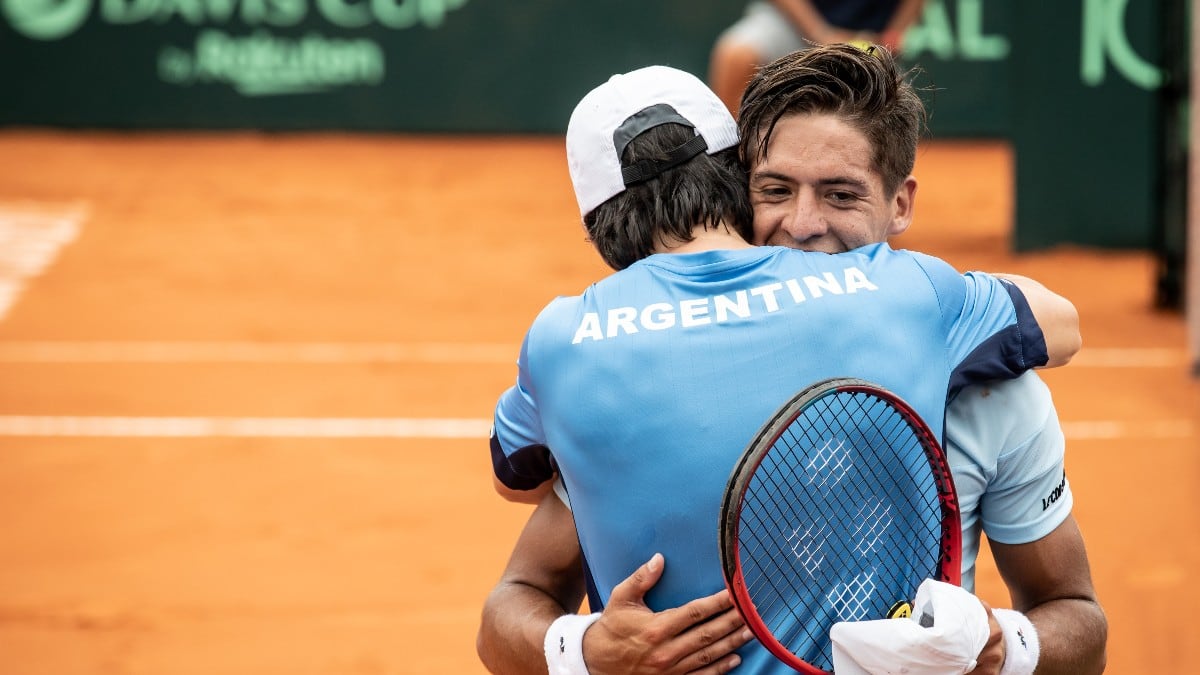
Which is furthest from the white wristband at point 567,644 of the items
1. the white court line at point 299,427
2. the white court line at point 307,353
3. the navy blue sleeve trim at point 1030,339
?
the white court line at point 307,353

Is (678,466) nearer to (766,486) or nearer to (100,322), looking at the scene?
(766,486)

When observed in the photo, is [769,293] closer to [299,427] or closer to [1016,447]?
[1016,447]

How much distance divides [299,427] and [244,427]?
10.4 inches

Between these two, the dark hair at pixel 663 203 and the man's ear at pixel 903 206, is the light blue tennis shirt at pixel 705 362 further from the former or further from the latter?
the man's ear at pixel 903 206

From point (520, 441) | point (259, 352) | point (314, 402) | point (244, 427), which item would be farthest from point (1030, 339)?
point (259, 352)

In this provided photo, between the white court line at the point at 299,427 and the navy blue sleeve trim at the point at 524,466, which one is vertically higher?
the navy blue sleeve trim at the point at 524,466

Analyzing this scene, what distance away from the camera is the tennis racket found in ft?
6.81

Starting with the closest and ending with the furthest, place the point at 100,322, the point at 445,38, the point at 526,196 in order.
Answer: the point at 100,322
the point at 526,196
the point at 445,38

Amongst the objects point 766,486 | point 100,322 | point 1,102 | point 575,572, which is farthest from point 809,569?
point 1,102

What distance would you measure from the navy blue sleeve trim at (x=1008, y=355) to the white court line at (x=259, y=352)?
20.4 feet

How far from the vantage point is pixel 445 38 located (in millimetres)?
14383

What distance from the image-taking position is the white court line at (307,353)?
8.43 metres

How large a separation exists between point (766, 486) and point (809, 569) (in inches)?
5.1

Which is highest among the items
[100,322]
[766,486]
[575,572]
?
[766,486]
